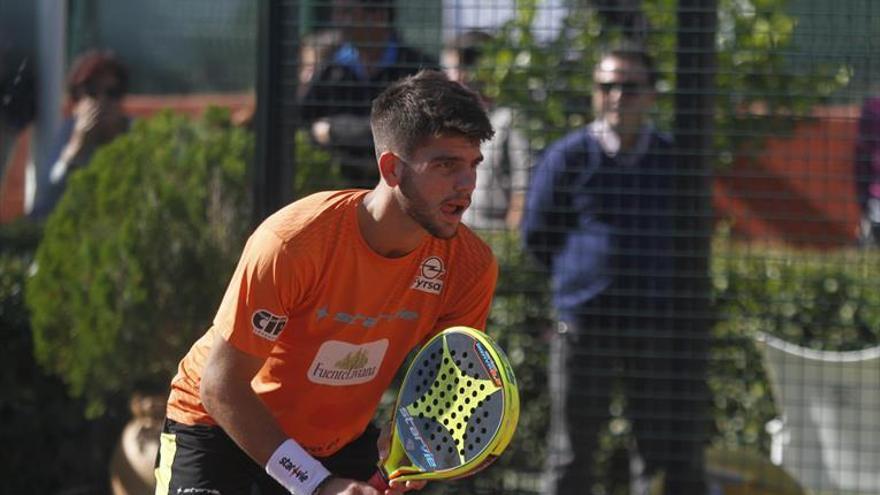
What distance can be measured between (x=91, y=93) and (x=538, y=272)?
2.66 metres

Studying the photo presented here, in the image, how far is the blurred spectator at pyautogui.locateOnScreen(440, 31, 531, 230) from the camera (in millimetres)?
6402

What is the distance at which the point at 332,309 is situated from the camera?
403 centimetres

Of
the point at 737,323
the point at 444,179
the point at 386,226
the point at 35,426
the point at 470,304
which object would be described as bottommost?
the point at 35,426

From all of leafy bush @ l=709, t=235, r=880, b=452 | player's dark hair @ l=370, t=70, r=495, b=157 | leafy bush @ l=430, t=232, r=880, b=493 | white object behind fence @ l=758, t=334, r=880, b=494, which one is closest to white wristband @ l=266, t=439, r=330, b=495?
player's dark hair @ l=370, t=70, r=495, b=157

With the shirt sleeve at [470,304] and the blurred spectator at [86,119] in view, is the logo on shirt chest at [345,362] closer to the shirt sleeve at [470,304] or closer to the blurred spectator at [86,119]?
the shirt sleeve at [470,304]

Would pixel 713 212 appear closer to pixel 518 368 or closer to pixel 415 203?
pixel 518 368

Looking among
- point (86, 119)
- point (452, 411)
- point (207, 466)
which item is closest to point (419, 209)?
point (452, 411)

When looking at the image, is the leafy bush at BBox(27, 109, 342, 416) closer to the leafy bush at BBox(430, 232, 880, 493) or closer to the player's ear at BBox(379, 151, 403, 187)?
the leafy bush at BBox(430, 232, 880, 493)

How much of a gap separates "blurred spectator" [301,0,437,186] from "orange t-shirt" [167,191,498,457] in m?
2.14

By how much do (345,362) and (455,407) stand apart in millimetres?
662

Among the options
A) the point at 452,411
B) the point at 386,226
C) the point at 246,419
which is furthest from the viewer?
the point at 386,226

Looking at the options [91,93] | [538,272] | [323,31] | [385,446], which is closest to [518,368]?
[538,272]

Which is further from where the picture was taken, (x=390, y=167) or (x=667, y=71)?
(x=667, y=71)

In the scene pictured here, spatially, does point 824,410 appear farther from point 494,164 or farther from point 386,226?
point 386,226
